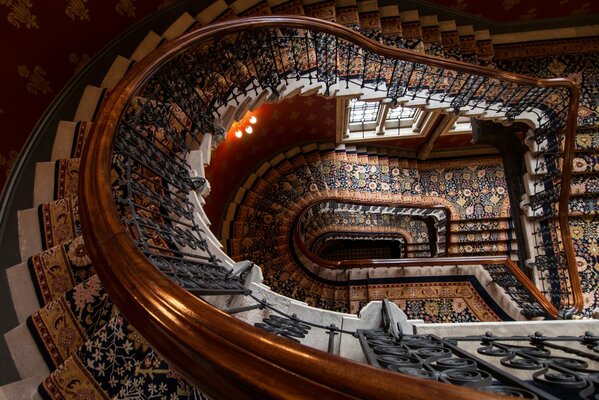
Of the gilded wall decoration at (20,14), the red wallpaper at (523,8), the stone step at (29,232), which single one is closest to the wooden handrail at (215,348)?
the stone step at (29,232)

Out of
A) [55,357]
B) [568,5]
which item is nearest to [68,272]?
[55,357]

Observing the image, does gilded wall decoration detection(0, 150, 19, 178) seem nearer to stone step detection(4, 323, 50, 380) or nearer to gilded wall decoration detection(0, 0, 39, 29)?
gilded wall decoration detection(0, 0, 39, 29)

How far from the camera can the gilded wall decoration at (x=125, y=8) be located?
2.96 meters

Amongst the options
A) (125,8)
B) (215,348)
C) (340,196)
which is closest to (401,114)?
(340,196)

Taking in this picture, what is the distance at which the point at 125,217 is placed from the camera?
139 centimetres

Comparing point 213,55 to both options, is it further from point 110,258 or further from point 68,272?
point 110,258

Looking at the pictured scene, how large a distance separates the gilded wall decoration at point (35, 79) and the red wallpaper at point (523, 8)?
450 cm

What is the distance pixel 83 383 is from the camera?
1384 millimetres

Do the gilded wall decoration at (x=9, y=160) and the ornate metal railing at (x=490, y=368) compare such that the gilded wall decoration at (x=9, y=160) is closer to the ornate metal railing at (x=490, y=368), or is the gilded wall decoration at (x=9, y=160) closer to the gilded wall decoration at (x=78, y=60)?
the gilded wall decoration at (x=78, y=60)

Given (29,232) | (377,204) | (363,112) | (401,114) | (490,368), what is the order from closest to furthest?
(490,368) < (29,232) < (377,204) < (363,112) < (401,114)

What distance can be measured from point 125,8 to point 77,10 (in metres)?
0.39

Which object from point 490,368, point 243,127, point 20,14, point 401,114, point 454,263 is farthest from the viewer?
point 401,114

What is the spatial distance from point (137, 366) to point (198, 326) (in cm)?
100

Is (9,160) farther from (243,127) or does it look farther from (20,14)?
(243,127)
